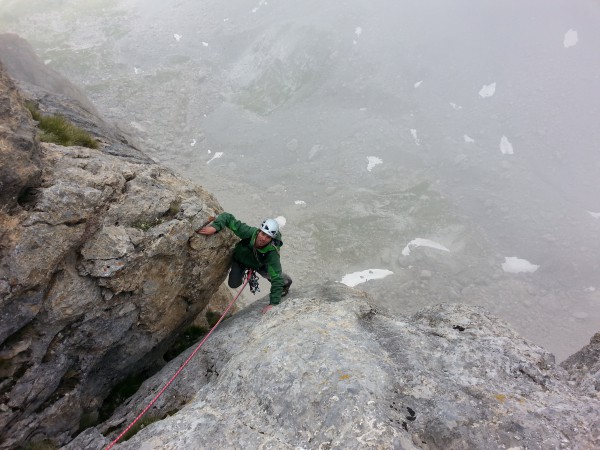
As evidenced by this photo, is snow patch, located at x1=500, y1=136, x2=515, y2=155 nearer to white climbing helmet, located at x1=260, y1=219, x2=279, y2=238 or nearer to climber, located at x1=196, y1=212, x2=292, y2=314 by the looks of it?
climber, located at x1=196, y1=212, x2=292, y2=314

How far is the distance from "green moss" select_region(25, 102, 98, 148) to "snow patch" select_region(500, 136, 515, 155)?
198 feet

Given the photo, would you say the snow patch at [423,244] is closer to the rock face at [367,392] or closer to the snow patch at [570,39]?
the rock face at [367,392]

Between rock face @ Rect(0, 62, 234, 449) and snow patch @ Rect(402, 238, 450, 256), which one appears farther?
snow patch @ Rect(402, 238, 450, 256)

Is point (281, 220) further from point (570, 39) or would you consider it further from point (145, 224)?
point (570, 39)

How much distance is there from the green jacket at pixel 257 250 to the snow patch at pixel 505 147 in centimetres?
5737

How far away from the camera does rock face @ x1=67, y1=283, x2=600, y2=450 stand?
5746mm

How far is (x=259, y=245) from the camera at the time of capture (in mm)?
9898

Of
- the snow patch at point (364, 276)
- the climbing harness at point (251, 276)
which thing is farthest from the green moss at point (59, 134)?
the snow patch at point (364, 276)

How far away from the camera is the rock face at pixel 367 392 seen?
5.75 metres

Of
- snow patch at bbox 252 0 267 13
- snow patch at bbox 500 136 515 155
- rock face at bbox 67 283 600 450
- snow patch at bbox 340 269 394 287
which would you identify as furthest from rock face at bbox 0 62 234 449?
snow patch at bbox 252 0 267 13

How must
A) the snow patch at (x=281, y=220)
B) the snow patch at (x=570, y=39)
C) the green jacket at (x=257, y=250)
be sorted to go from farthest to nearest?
the snow patch at (x=570, y=39) → the snow patch at (x=281, y=220) → the green jacket at (x=257, y=250)

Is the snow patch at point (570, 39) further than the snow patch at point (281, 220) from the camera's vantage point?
Yes

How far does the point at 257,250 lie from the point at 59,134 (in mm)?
5987

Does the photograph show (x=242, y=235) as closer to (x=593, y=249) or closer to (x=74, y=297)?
(x=74, y=297)
